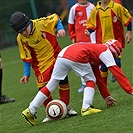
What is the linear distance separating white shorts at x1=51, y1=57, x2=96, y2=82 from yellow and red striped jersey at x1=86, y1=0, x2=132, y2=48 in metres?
1.78

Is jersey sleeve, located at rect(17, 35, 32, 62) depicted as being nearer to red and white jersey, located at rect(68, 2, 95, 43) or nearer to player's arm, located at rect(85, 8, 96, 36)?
player's arm, located at rect(85, 8, 96, 36)

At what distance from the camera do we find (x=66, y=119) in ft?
20.0

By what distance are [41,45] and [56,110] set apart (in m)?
0.91

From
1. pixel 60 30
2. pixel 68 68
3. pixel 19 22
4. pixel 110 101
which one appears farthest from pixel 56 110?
pixel 19 22

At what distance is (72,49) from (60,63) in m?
0.22

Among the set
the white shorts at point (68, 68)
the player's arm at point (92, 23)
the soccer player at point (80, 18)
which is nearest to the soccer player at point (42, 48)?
the white shorts at point (68, 68)

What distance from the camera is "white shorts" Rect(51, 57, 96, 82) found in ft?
19.7

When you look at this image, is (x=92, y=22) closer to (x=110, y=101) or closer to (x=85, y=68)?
(x=110, y=101)

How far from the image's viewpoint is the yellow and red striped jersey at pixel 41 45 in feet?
21.2

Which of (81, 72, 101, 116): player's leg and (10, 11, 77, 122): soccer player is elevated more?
(10, 11, 77, 122): soccer player

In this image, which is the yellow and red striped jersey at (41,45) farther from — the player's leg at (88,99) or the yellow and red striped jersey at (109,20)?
the yellow and red striped jersey at (109,20)

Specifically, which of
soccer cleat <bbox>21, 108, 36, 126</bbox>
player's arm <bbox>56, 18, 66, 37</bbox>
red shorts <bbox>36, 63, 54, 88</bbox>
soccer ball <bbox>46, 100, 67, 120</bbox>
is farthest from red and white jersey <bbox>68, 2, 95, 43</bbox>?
soccer cleat <bbox>21, 108, 36, 126</bbox>

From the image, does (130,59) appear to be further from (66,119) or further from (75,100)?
(66,119)

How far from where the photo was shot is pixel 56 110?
612 cm
